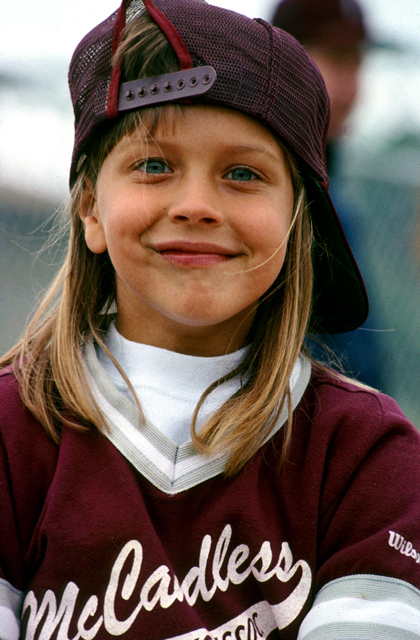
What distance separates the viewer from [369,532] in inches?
35.4

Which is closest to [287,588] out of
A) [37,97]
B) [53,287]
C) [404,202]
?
[53,287]

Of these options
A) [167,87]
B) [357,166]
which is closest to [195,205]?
[167,87]

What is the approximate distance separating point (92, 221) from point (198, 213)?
0.87ft

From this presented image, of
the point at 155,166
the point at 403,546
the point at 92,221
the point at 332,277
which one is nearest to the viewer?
the point at 403,546

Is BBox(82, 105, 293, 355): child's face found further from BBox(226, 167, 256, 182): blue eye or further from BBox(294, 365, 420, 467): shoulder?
BBox(294, 365, 420, 467): shoulder

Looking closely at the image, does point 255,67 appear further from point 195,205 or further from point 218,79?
point 195,205

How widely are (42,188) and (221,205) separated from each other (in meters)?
0.54

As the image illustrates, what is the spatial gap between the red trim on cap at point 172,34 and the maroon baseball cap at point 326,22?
49 centimetres

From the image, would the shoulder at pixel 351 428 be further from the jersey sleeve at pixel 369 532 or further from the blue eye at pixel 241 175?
the blue eye at pixel 241 175

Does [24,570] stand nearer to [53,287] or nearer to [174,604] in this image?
[174,604]

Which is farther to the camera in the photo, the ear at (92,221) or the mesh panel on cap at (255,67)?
the ear at (92,221)

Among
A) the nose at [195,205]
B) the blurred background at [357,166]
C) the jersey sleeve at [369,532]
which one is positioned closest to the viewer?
the jersey sleeve at [369,532]

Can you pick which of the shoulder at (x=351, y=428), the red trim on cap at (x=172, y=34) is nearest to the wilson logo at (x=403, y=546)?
the shoulder at (x=351, y=428)

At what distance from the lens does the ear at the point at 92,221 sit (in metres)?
1.12
